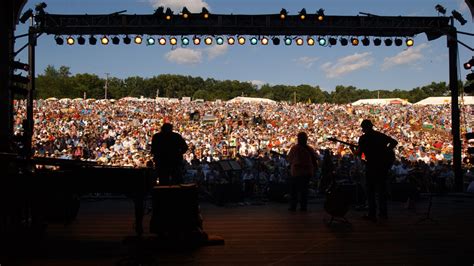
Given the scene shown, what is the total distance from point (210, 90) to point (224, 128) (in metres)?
56.0

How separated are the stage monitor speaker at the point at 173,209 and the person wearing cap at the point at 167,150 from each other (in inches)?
106

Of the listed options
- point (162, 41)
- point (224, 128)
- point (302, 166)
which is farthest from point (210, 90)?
point (302, 166)

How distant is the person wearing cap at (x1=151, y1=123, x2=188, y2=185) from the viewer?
7801 mm

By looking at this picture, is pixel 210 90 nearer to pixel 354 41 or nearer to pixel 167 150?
pixel 354 41

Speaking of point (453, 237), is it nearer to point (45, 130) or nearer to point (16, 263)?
point (16, 263)

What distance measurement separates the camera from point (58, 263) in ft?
14.1

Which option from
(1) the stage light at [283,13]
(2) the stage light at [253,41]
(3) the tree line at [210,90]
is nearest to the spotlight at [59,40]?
(2) the stage light at [253,41]

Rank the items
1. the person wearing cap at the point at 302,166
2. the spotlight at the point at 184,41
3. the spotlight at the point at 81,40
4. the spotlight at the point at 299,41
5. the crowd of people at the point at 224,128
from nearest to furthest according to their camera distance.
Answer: the person wearing cap at the point at 302,166 < the spotlight at the point at 81,40 < the spotlight at the point at 184,41 < the spotlight at the point at 299,41 < the crowd of people at the point at 224,128

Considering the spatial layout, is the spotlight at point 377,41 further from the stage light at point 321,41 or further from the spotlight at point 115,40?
the spotlight at point 115,40

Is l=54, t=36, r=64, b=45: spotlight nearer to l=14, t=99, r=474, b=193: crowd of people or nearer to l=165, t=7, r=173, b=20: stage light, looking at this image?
l=165, t=7, r=173, b=20: stage light

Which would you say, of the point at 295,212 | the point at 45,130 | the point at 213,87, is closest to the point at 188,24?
the point at 295,212

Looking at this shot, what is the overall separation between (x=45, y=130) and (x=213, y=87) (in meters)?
60.2

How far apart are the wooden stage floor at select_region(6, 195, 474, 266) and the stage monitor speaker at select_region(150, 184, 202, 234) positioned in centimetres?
27

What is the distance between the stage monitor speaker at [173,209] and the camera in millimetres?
5090
